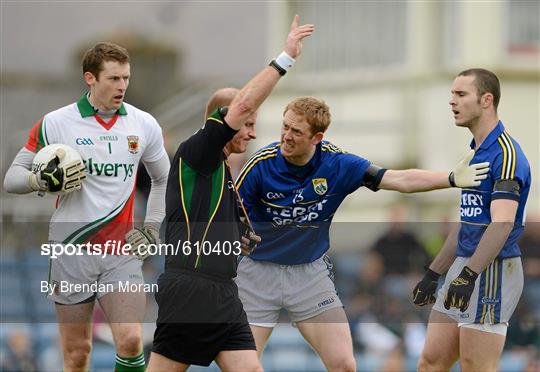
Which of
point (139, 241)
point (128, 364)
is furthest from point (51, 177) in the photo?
point (128, 364)

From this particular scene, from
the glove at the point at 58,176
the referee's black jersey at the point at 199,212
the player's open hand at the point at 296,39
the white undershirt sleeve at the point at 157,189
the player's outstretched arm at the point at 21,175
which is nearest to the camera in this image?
the referee's black jersey at the point at 199,212

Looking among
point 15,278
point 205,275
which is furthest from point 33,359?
point 205,275

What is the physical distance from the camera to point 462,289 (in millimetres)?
8273

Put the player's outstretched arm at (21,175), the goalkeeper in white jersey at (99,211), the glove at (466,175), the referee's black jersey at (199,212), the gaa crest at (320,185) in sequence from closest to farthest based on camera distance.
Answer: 1. the referee's black jersey at (199,212)
2. the glove at (466,175)
3. the player's outstretched arm at (21,175)
4. the goalkeeper in white jersey at (99,211)
5. the gaa crest at (320,185)

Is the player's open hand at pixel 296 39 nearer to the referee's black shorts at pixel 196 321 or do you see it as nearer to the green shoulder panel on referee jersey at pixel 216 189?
the green shoulder panel on referee jersey at pixel 216 189

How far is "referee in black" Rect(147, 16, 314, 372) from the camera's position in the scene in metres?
7.49

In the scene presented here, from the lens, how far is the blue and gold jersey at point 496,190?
8.21 m

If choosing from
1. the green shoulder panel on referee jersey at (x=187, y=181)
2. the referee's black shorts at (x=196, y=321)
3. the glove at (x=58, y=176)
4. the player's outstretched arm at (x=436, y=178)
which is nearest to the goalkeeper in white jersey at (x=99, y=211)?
the glove at (x=58, y=176)

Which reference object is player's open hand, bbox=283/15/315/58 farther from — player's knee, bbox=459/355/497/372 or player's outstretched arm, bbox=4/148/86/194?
player's knee, bbox=459/355/497/372

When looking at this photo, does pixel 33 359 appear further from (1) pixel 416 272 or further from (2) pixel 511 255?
(2) pixel 511 255

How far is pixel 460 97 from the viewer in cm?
843

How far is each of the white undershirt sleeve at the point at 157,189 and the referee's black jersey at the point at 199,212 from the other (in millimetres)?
1074

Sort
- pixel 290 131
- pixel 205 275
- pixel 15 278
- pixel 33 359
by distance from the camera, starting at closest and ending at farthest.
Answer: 1. pixel 205 275
2. pixel 290 131
3. pixel 33 359
4. pixel 15 278

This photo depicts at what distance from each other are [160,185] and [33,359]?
14.9 ft
